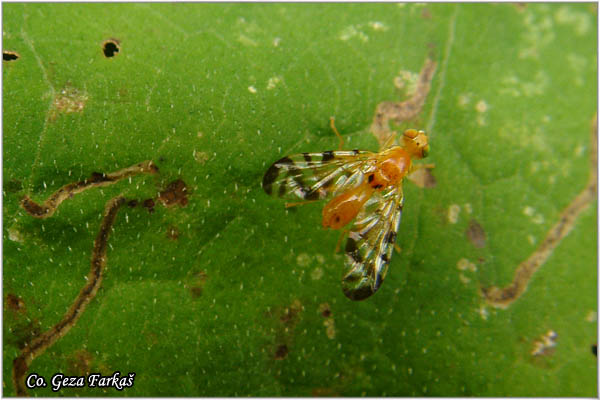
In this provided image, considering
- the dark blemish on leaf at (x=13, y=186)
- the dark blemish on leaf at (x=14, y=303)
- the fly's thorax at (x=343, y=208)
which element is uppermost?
the dark blemish on leaf at (x=13, y=186)

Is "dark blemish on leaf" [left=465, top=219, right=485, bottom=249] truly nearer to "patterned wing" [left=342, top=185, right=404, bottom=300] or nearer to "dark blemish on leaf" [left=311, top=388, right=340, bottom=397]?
"patterned wing" [left=342, top=185, right=404, bottom=300]

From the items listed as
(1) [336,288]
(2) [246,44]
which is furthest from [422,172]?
(2) [246,44]

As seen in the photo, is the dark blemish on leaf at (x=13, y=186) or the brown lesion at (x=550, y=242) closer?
the dark blemish on leaf at (x=13, y=186)

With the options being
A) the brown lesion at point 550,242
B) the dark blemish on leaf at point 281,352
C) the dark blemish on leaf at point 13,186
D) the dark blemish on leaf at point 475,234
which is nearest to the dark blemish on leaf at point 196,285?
the dark blemish on leaf at point 281,352

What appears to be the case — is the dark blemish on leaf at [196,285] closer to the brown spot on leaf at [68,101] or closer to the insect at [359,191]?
the insect at [359,191]

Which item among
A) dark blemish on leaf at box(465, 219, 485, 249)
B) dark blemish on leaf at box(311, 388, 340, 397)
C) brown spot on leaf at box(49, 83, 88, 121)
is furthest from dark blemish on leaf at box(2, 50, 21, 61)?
dark blemish on leaf at box(465, 219, 485, 249)

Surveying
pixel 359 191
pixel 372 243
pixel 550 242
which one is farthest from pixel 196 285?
pixel 550 242

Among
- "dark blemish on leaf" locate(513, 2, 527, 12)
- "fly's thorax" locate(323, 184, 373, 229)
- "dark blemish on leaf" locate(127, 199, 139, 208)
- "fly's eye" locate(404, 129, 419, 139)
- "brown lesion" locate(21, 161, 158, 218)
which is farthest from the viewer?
"dark blemish on leaf" locate(513, 2, 527, 12)
